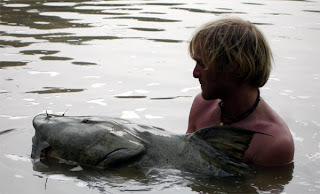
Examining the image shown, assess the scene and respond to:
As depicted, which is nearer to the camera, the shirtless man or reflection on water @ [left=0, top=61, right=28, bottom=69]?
the shirtless man

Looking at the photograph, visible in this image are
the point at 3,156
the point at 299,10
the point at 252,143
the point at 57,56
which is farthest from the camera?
the point at 299,10

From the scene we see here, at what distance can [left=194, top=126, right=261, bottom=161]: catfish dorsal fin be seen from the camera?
4012 millimetres

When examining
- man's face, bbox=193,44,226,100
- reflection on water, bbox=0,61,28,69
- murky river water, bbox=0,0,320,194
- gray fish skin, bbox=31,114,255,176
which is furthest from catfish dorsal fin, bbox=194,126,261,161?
reflection on water, bbox=0,61,28,69

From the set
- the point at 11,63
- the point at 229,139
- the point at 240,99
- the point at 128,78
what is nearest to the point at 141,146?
the point at 229,139

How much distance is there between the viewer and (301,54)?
8391 mm

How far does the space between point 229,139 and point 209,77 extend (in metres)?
0.54

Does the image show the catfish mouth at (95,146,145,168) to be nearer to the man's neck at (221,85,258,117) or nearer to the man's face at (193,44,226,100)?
the man's face at (193,44,226,100)

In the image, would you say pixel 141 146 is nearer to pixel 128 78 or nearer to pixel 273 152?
pixel 273 152

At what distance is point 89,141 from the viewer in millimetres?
4094

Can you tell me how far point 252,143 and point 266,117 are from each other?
0.26m

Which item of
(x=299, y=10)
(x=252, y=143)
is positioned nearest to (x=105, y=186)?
(x=252, y=143)

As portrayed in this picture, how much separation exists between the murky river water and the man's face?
2.16ft

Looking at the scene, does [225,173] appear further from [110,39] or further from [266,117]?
[110,39]

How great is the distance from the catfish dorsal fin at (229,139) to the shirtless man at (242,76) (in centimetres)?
29
